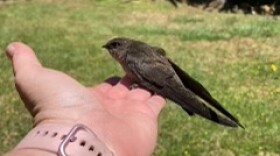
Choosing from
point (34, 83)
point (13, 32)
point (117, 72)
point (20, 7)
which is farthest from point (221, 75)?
point (20, 7)

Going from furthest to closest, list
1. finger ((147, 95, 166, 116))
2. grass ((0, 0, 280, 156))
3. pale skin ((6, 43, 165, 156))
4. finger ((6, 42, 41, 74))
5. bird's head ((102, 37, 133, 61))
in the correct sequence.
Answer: grass ((0, 0, 280, 156))
bird's head ((102, 37, 133, 61))
finger ((147, 95, 166, 116))
finger ((6, 42, 41, 74))
pale skin ((6, 43, 165, 156))

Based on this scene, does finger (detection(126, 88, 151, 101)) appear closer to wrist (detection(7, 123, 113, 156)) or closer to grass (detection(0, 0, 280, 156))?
wrist (detection(7, 123, 113, 156))

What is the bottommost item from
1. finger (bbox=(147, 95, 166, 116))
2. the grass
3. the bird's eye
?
the grass

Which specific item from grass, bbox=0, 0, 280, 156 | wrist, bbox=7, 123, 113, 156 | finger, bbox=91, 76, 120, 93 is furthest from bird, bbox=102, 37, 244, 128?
grass, bbox=0, 0, 280, 156

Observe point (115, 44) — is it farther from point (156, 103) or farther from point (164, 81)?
point (156, 103)

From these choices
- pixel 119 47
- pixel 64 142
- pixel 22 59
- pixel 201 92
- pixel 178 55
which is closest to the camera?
pixel 64 142

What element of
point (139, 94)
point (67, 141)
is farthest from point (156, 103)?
point (67, 141)

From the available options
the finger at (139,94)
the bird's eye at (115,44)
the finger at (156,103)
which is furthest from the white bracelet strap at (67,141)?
the bird's eye at (115,44)
